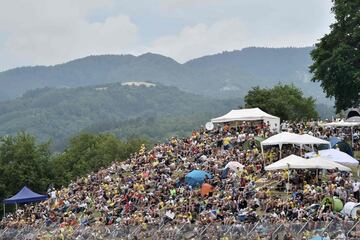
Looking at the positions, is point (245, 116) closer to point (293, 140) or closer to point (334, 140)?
point (334, 140)

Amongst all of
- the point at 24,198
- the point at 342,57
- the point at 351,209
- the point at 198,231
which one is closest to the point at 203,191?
the point at 198,231

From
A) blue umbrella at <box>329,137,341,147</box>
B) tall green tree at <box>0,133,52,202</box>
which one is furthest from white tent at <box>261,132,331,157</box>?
tall green tree at <box>0,133,52,202</box>

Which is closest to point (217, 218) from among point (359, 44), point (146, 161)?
point (146, 161)

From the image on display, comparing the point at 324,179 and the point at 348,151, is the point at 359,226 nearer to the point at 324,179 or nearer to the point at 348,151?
the point at 324,179

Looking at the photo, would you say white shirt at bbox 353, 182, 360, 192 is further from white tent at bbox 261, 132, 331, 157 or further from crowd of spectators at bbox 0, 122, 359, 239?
white tent at bbox 261, 132, 331, 157

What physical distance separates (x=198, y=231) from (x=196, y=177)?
10.2 metres

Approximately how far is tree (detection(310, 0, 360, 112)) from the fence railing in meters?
27.3

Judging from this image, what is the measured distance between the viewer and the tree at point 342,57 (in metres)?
56.3

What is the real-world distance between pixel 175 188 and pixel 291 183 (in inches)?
307

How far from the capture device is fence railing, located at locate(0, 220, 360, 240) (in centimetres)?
2609

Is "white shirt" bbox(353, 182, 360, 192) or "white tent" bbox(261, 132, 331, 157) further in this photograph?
"white tent" bbox(261, 132, 331, 157)

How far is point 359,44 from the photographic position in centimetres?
5728

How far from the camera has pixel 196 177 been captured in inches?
1613

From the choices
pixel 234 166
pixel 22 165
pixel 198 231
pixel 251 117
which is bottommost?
pixel 22 165
